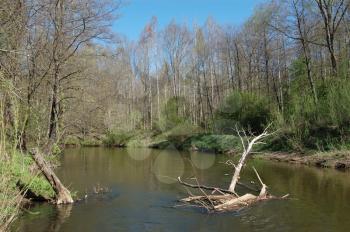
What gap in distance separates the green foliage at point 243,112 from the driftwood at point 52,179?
2624cm

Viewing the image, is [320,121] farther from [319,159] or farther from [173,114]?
[173,114]

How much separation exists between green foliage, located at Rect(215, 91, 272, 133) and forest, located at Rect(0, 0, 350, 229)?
0.10 meters

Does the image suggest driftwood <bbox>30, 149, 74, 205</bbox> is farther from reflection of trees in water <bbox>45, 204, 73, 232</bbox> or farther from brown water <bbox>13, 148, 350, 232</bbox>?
brown water <bbox>13, 148, 350, 232</bbox>

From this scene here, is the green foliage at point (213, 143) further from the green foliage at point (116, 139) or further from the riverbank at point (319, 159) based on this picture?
the green foliage at point (116, 139)

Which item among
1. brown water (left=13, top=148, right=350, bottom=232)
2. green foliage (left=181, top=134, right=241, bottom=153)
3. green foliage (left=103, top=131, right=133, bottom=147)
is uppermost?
green foliage (left=103, top=131, right=133, bottom=147)

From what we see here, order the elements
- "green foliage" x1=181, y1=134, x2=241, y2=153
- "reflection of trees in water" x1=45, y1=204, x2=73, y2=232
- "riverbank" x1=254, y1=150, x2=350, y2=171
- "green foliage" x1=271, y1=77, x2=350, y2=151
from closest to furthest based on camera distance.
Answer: "reflection of trees in water" x1=45, y1=204, x2=73, y2=232
"riverbank" x1=254, y1=150, x2=350, y2=171
"green foliage" x1=271, y1=77, x2=350, y2=151
"green foliage" x1=181, y1=134, x2=241, y2=153

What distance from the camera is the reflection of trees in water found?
12136 mm

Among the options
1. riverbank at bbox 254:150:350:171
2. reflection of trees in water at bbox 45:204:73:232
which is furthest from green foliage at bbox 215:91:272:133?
reflection of trees in water at bbox 45:204:73:232

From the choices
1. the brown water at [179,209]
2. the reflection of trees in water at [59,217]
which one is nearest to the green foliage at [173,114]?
the brown water at [179,209]

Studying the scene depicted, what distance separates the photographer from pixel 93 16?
18375mm

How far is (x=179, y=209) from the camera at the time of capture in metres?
14.7

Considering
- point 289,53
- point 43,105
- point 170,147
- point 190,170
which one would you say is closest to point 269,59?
point 289,53

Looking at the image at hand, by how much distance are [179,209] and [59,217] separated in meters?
3.87

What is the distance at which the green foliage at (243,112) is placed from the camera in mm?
40969
